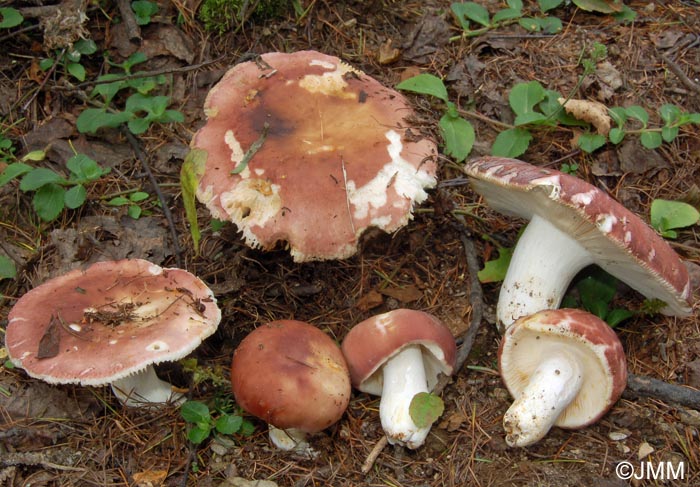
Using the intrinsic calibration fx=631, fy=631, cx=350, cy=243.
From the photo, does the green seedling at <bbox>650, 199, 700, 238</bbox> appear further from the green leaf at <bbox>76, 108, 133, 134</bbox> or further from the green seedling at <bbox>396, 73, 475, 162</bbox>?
the green leaf at <bbox>76, 108, 133, 134</bbox>

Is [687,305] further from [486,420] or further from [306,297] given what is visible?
[306,297]

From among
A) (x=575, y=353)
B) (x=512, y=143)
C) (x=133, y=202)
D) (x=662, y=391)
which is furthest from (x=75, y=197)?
(x=662, y=391)

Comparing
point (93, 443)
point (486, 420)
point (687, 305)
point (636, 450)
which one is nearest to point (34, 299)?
point (93, 443)

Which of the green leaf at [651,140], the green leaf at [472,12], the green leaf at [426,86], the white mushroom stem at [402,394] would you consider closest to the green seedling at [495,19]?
the green leaf at [472,12]

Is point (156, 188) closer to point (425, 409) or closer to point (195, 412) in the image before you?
point (195, 412)

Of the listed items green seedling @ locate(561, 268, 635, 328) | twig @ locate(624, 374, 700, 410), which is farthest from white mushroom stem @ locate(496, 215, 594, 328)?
Result: twig @ locate(624, 374, 700, 410)

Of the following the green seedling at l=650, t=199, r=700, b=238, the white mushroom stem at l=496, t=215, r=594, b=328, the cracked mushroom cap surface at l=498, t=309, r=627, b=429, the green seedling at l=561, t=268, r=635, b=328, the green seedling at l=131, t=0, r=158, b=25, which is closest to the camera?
the cracked mushroom cap surface at l=498, t=309, r=627, b=429

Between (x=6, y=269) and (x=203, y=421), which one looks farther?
(x=6, y=269)
